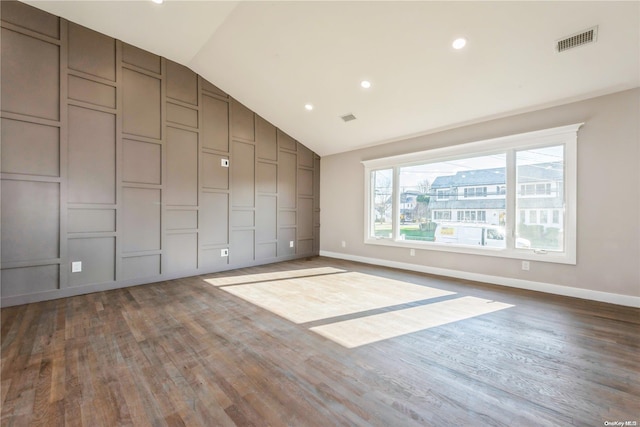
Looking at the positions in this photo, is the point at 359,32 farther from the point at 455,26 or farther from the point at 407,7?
the point at 455,26

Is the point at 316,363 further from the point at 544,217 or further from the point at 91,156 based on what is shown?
the point at 91,156

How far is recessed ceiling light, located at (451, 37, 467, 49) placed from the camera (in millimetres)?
2920

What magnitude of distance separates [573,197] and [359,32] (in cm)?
333

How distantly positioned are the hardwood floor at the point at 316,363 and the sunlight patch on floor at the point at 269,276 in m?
0.77

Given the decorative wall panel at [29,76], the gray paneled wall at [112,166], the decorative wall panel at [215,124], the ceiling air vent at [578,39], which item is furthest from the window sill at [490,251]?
the decorative wall panel at [29,76]

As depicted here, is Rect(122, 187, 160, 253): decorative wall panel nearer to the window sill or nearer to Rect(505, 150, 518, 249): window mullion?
the window sill

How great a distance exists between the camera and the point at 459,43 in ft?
9.71

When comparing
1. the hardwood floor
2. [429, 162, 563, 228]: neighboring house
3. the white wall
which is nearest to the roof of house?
[429, 162, 563, 228]: neighboring house

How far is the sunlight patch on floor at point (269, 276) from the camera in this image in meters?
4.05

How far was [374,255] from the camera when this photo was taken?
5.53 metres

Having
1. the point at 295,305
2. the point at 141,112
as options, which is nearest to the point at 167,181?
the point at 141,112

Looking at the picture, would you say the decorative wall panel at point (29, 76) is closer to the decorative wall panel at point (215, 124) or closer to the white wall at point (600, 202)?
the decorative wall panel at point (215, 124)

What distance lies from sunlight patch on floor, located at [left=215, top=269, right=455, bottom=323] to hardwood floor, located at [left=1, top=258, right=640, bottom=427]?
50 mm

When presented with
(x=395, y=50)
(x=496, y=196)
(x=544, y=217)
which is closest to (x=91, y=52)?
(x=395, y=50)
